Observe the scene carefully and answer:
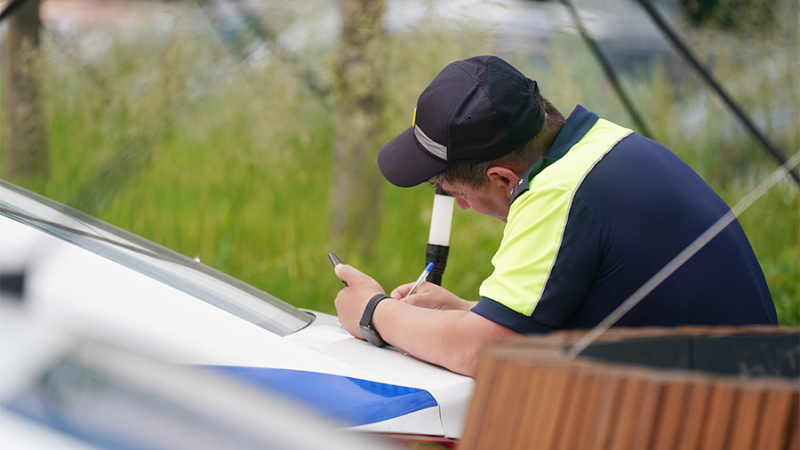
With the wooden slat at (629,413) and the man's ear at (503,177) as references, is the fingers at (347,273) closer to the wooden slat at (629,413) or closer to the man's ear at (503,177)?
the man's ear at (503,177)

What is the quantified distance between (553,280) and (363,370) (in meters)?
0.41

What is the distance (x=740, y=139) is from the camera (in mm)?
4320

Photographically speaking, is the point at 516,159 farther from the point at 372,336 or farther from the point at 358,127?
the point at 358,127

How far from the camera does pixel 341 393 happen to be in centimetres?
113

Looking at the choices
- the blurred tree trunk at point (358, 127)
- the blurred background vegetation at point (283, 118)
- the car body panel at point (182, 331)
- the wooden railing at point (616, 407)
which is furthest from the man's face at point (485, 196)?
the blurred tree trunk at point (358, 127)

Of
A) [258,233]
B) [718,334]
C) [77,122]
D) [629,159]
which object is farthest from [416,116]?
[77,122]

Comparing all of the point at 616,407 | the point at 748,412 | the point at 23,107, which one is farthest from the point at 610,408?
the point at 23,107

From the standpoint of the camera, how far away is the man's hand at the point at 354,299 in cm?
152

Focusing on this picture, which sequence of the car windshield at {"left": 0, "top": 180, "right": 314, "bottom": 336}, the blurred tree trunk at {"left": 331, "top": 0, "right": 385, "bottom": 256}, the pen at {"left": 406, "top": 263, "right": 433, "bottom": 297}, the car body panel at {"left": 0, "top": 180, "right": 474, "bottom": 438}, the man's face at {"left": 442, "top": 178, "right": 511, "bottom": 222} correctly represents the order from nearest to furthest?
the car body panel at {"left": 0, "top": 180, "right": 474, "bottom": 438}
the car windshield at {"left": 0, "top": 180, "right": 314, "bottom": 336}
the man's face at {"left": 442, "top": 178, "right": 511, "bottom": 222}
the pen at {"left": 406, "top": 263, "right": 433, "bottom": 297}
the blurred tree trunk at {"left": 331, "top": 0, "right": 385, "bottom": 256}

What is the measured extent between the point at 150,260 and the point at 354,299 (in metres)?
0.47

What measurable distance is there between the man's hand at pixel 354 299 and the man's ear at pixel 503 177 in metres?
0.38

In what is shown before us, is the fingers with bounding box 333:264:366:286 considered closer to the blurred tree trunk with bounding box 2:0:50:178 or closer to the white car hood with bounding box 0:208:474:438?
the white car hood with bounding box 0:208:474:438

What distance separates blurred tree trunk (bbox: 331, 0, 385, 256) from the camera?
354cm

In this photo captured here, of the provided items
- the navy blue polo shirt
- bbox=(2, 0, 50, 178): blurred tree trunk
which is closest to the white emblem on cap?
the navy blue polo shirt
